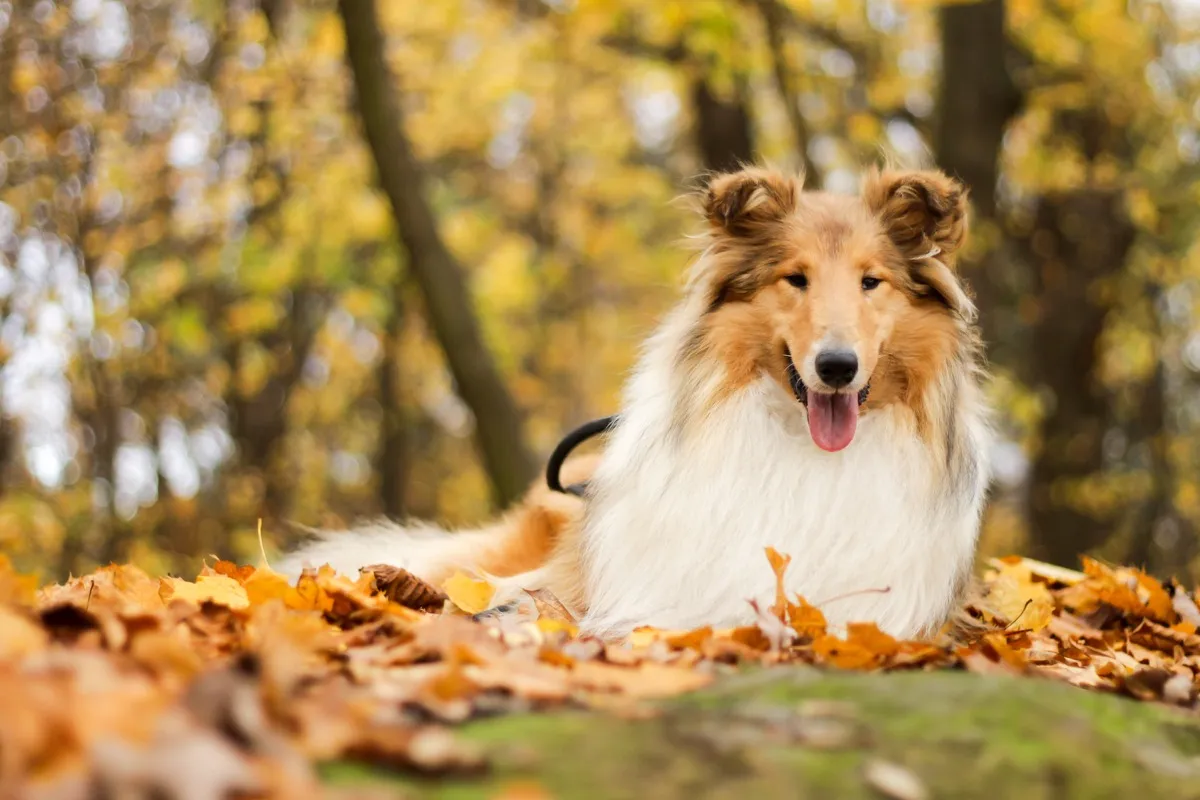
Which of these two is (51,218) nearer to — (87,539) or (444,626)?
(87,539)

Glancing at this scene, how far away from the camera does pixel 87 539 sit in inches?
349

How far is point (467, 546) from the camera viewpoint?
202 inches

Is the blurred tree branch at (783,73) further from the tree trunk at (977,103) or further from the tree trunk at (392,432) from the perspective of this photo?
the tree trunk at (392,432)

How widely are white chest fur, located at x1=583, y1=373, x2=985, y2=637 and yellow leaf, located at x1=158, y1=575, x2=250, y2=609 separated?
3.68ft

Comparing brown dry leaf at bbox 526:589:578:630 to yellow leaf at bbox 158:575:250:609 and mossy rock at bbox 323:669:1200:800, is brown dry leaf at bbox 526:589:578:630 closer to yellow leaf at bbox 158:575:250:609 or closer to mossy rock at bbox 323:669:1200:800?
yellow leaf at bbox 158:575:250:609

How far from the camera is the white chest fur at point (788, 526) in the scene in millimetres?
3783

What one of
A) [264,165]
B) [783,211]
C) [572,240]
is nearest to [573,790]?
[783,211]

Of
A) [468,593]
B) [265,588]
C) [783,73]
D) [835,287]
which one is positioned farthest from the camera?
[783,73]

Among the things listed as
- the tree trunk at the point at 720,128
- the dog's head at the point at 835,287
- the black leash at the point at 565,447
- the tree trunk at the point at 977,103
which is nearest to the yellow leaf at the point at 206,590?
the black leash at the point at 565,447

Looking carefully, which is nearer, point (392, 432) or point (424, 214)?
point (424, 214)

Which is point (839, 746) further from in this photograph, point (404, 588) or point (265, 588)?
point (404, 588)

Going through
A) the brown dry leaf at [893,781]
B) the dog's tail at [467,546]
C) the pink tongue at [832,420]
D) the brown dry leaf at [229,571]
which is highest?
the pink tongue at [832,420]

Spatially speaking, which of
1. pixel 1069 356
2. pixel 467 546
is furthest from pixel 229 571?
pixel 1069 356

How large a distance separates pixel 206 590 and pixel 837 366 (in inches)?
79.6
